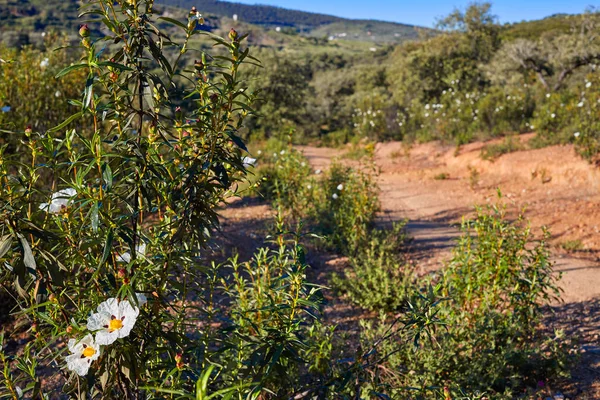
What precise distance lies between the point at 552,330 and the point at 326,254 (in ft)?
8.14

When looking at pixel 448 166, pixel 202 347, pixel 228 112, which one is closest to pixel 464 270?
pixel 202 347

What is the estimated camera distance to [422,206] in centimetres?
808

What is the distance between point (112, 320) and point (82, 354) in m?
0.12

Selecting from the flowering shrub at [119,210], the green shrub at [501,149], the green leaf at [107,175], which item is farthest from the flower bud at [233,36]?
the green shrub at [501,149]

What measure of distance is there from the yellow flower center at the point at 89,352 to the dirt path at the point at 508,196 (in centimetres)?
349

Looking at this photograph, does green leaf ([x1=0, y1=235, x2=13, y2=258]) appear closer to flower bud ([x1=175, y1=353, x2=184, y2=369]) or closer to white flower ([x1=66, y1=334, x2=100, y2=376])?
white flower ([x1=66, y1=334, x2=100, y2=376])

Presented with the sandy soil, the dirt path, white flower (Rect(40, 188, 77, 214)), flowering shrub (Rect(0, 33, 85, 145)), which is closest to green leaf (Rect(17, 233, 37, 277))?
white flower (Rect(40, 188, 77, 214))

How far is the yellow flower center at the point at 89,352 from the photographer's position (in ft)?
3.96

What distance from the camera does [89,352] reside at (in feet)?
3.97

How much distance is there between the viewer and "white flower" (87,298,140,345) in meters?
1.18

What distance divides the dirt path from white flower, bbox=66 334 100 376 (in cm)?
349

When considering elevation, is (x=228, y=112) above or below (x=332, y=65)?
below

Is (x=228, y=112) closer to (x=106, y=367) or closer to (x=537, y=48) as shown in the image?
(x=106, y=367)

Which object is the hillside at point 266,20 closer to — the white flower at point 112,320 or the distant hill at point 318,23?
the distant hill at point 318,23
